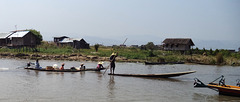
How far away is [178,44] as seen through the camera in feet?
164

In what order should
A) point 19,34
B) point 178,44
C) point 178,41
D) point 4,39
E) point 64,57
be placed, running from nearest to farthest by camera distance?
point 64,57 < point 19,34 < point 4,39 < point 178,44 < point 178,41

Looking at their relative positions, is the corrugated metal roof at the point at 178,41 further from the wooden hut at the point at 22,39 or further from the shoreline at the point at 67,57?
the wooden hut at the point at 22,39

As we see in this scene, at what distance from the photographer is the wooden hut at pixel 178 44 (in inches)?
1933

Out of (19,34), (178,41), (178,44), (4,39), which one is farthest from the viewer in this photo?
(178,41)

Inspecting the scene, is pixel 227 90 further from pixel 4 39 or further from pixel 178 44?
pixel 4 39

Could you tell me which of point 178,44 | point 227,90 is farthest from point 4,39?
point 227,90

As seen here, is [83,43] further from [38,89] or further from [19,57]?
[38,89]

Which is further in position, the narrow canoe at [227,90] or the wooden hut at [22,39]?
the wooden hut at [22,39]

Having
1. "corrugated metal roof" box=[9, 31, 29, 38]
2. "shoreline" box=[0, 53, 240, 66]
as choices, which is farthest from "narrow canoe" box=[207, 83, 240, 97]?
"corrugated metal roof" box=[9, 31, 29, 38]

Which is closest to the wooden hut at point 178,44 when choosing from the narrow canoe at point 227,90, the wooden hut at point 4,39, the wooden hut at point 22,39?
the wooden hut at point 22,39

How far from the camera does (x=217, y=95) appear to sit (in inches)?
482

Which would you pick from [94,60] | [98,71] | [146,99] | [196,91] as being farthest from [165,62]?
[146,99]

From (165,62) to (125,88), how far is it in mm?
18823

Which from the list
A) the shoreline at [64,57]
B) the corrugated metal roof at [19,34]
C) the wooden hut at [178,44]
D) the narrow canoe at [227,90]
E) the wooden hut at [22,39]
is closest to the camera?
the narrow canoe at [227,90]
